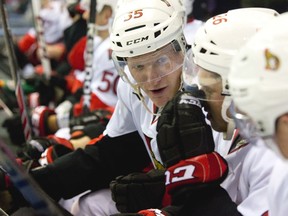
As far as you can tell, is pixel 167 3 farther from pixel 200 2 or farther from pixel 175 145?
pixel 200 2

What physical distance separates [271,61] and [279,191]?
24 cm

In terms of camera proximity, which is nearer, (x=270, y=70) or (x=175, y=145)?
(x=270, y=70)

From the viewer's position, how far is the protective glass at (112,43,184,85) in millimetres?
1382

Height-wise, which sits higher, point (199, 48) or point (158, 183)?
point (199, 48)

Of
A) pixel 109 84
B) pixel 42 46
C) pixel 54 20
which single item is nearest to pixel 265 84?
pixel 109 84

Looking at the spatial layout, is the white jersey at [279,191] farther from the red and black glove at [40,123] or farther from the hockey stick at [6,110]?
the hockey stick at [6,110]

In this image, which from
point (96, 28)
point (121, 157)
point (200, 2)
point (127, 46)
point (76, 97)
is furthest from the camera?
point (76, 97)

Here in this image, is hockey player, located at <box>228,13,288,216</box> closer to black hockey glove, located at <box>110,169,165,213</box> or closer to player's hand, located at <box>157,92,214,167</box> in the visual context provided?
player's hand, located at <box>157,92,214,167</box>

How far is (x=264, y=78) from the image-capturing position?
0.89 metres

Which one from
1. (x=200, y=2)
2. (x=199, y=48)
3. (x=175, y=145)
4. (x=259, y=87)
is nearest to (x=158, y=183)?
(x=175, y=145)

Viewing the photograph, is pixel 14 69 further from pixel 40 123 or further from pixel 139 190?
pixel 139 190

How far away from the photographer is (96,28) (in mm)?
2537

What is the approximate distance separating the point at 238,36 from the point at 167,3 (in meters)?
0.32

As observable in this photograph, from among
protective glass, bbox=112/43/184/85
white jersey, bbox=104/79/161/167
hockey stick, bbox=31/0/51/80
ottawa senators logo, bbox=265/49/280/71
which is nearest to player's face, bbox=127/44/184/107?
protective glass, bbox=112/43/184/85
